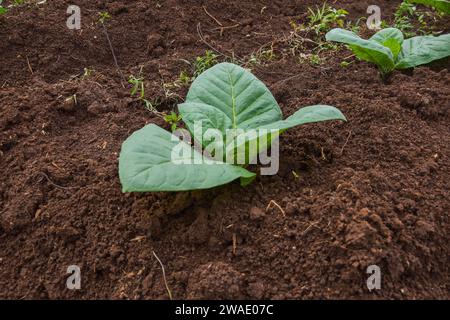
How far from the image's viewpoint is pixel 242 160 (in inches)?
73.1

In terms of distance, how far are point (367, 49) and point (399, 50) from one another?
17 cm

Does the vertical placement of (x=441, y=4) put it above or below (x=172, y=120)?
above

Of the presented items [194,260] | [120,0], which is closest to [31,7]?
[120,0]

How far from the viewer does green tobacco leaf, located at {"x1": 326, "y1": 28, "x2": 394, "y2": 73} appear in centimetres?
226

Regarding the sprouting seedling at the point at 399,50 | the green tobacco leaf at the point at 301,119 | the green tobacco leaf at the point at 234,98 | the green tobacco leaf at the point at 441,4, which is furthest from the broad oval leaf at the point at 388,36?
the green tobacco leaf at the point at 301,119

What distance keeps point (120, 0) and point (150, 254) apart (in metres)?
1.93

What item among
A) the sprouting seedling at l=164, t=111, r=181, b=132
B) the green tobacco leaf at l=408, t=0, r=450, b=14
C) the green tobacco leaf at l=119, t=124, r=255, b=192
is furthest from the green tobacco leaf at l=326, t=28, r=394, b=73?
the green tobacco leaf at l=119, t=124, r=255, b=192

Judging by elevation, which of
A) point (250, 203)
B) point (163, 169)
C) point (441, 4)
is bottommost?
point (250, 203)

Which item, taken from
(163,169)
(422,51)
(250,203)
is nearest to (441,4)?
(422,51)

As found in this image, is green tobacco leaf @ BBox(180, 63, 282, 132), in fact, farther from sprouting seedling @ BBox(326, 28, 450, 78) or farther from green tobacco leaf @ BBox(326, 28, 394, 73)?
sprouting seedling @ BBox(326, 28, 450, 78)

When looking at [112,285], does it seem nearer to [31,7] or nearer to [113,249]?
[113,249]

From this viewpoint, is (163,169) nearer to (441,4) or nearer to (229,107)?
(229,107)

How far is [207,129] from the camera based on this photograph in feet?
6.40

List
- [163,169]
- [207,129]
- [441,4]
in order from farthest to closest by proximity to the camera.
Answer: [441,4], [207,129], [163,169]
